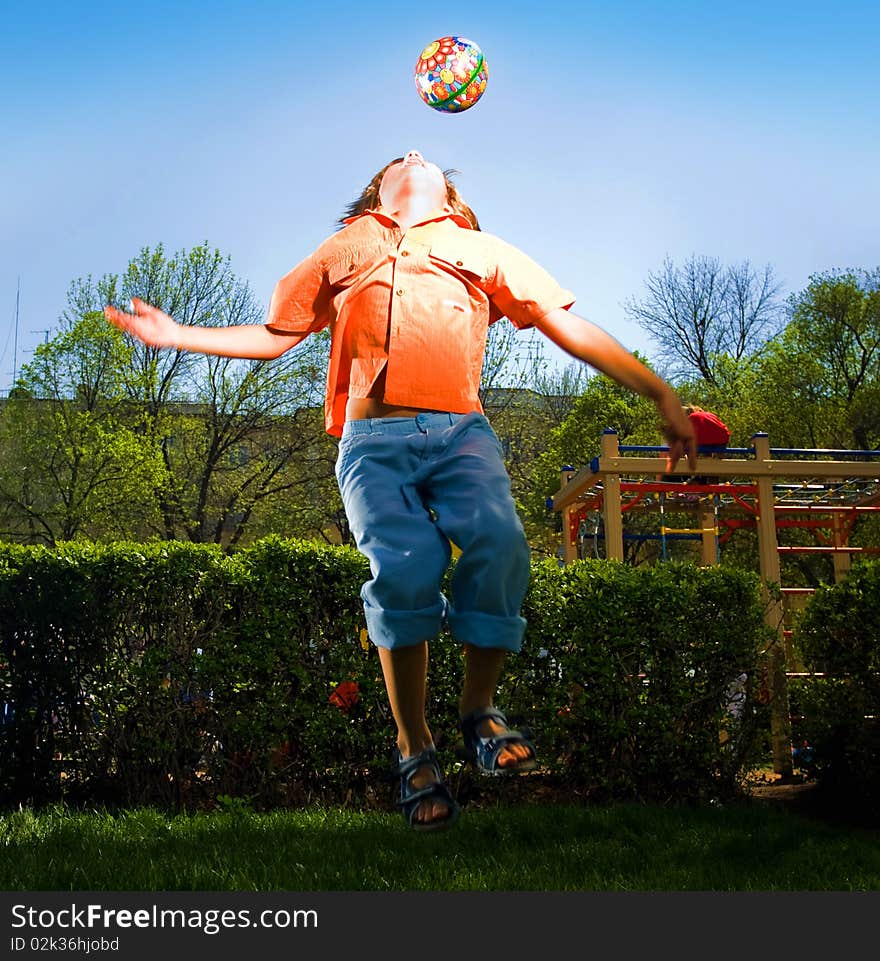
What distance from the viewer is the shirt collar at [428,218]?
118 inches

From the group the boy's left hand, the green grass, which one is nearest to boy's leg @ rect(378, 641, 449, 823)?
the boy's left hand

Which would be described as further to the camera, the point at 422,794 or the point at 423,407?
the point at 423,407

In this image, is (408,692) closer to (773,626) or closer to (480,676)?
(480,676)

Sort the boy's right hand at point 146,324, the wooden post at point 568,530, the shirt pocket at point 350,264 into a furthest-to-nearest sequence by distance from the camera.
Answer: the wooden post at point 568,530 → the shirt pocket at point 350,264 → the boy's right hand at point 146,324

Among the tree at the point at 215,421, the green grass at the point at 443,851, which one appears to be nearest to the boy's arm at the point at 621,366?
the green grass at the point at 443,851

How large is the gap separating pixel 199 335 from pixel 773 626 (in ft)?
26.6

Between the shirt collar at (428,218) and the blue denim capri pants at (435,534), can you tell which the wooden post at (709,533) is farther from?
the blue denim capri pants at (435,534)

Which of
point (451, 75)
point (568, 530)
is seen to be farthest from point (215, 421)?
point (451, 75)

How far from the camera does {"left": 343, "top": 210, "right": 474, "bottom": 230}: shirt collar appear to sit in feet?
9.85

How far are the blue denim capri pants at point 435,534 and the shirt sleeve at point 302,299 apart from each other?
54cm

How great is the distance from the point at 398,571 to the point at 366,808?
5.84 m

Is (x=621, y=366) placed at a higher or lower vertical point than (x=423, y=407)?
higher

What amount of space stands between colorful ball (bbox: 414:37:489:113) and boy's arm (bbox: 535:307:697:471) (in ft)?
3.02

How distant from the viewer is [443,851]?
243 inches
